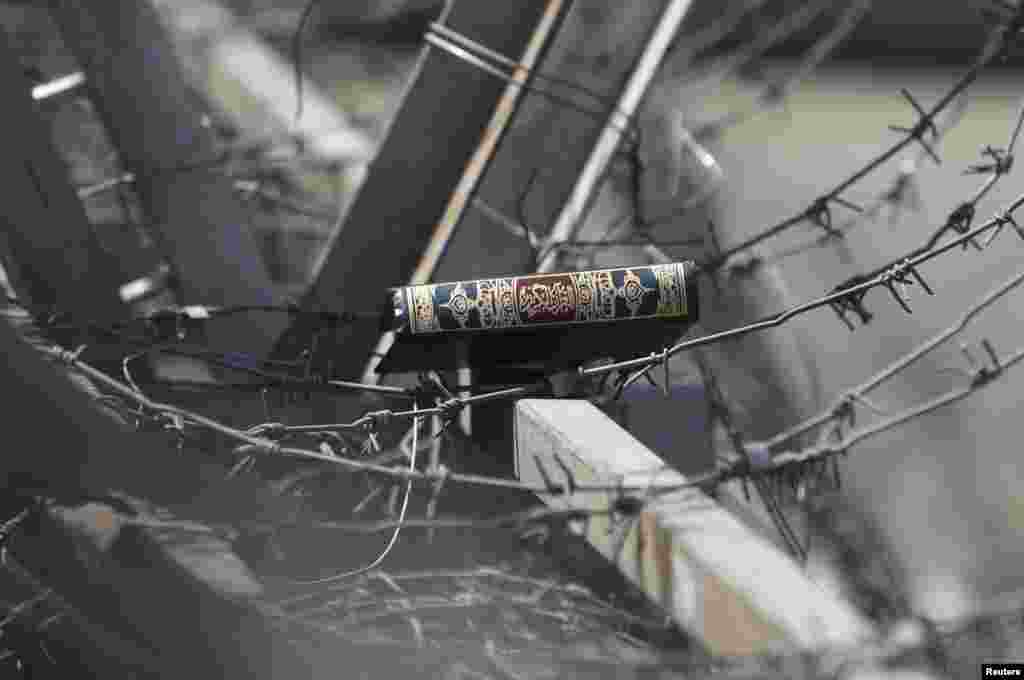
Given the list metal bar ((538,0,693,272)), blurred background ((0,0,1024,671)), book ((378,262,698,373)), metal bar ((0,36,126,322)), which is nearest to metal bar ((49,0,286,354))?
blurred background ((0,0,1024,671))

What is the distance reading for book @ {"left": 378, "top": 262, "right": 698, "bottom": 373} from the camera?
120cm

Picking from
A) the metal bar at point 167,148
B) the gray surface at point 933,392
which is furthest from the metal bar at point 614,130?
the gray surface at point 933,392

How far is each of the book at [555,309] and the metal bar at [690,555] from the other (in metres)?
0.11

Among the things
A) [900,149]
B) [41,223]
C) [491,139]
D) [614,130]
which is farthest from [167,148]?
[900,149]

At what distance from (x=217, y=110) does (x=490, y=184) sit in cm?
199

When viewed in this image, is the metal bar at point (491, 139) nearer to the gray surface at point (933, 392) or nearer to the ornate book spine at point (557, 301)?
the ornate book spine at point (557, 301)

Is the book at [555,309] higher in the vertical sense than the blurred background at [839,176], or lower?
lower

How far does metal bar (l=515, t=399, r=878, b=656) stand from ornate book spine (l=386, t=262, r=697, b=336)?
0.11 meters

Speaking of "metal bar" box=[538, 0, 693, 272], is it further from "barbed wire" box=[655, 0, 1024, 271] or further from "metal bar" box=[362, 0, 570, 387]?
"barbed wire" box=[655, 0, 1024, 271]

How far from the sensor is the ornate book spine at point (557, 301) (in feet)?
3.94

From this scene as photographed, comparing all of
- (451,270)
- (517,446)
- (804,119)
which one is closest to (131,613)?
(517,446)

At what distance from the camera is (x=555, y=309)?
1.21 m

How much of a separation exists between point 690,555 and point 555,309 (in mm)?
414

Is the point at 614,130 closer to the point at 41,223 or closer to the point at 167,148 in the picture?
the point at 167,148
